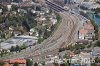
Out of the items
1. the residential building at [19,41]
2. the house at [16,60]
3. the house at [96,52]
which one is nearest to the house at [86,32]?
the residential building at [19,41]

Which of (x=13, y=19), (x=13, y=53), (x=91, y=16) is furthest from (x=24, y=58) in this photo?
(x=91, y=16)

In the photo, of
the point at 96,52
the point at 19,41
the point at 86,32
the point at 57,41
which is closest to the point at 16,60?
the point at 96,52

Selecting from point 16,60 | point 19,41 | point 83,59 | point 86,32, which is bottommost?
point 86,32

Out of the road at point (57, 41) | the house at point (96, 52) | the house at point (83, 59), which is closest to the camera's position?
the house at point (83, 59)

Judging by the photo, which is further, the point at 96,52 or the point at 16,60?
the point at 96,52

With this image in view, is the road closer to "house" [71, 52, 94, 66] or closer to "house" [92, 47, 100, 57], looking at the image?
"house" [71, 52, 94, 66]

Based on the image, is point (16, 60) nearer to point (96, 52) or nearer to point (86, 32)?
point (96, 52)

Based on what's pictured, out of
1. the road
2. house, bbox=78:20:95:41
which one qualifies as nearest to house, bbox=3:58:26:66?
the road

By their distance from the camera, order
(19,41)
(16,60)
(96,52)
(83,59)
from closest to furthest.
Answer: (16,60)
(83,59)
(96,52)
(19,41)

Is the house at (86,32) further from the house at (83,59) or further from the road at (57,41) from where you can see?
the house at (83,59)
